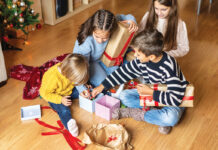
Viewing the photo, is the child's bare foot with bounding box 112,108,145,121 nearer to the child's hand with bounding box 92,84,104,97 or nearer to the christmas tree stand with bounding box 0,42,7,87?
the child's hand with bounding box 92,84,104,97

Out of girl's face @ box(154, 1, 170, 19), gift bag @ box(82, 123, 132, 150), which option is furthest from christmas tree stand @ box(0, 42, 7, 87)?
girl's face @ box(154, 1, 170, 19)

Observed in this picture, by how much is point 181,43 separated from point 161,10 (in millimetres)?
290

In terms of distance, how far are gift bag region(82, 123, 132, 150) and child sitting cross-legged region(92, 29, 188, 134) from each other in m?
0.16

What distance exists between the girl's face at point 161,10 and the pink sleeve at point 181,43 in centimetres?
14

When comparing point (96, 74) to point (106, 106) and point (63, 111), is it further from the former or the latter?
point (63, 111)

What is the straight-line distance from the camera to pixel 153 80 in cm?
157

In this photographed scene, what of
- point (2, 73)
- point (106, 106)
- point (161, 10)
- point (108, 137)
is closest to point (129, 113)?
point (106, 106)

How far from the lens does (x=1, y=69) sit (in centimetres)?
180

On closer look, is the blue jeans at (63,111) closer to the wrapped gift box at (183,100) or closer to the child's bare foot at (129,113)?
the child's bare foot at (129,113)

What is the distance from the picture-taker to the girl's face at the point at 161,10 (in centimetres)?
182

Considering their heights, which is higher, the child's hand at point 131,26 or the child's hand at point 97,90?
the child's hand at point 131,26

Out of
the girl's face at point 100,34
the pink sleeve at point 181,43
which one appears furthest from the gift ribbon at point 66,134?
the pink sleeve at point 181,43

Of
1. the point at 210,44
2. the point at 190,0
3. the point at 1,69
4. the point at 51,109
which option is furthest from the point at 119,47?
the point at 190,0

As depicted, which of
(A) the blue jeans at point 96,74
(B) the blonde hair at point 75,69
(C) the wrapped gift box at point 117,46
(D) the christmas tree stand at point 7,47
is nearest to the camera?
(B) the blonde hair at point 75,69
